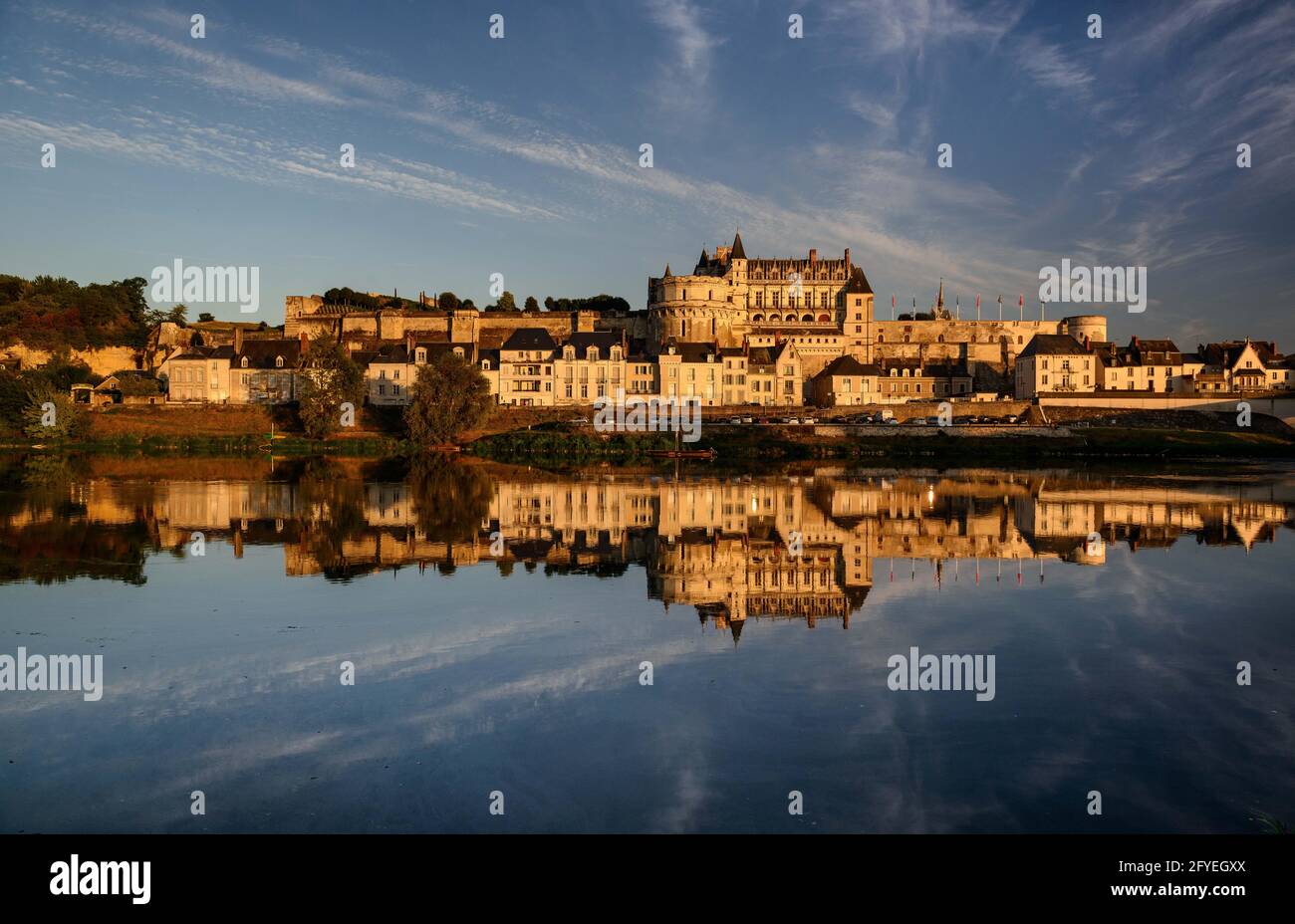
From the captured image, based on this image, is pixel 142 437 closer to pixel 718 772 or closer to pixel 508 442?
pixel 508 442

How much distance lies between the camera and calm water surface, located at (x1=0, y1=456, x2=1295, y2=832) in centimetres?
741

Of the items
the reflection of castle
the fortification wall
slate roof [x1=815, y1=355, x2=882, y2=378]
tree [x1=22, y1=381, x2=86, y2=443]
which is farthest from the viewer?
the fortification wall

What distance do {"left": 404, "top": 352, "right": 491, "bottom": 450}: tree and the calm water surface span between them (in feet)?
96.8

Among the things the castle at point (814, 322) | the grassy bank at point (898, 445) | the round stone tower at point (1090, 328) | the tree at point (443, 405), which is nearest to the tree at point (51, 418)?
the tree at point (443, 405)

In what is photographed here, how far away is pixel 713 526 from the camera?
24.1 m

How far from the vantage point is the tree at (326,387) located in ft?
180

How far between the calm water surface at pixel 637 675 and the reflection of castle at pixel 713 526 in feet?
0.57

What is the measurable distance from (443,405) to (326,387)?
8.20 meters
